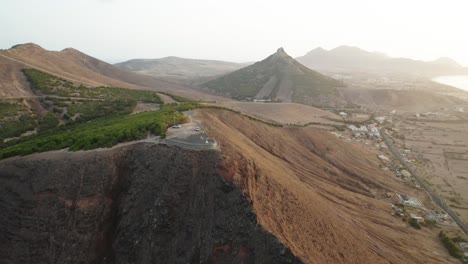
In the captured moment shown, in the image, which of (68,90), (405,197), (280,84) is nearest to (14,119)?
(68,90)

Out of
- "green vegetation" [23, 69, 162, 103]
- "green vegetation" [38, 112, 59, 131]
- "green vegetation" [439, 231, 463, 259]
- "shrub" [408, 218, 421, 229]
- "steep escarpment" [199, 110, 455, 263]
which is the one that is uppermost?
"green vegetation" [23, 69, 162, 103]

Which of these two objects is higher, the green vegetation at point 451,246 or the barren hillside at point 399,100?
the barren hillside at point 399,100

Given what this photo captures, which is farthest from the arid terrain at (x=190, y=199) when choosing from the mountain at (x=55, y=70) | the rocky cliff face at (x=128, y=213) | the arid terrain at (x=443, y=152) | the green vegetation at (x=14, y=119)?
the mountain at (x=55, y=70)

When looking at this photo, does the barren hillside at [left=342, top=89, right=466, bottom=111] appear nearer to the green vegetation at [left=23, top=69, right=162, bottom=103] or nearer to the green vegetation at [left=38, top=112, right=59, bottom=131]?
the green vegetation at [left=23, top=69, right=162, bottom=103]

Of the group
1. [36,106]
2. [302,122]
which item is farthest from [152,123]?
[302,122]

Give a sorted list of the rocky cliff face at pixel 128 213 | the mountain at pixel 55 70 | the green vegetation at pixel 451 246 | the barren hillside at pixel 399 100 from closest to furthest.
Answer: the rocky cliff face at pixel 128 213 < the green vegetation at pixel 451 246 < the mountain at pixel 55 70 < the barren hillside at pixel 399 100

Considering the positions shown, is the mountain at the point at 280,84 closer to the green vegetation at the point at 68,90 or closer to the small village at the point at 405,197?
the small village at the point at 405,197

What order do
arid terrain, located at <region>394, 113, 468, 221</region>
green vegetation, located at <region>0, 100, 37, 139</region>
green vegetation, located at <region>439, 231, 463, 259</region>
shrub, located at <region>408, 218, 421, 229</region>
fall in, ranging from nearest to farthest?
green vegetation, located at <region>439, 231, 463, 259</region>, shrub, located at <region>408, 218, 421, 229</region>, green vegetation, located at <region>0, 100, 37, 139</region>, arid terrain, located at <region>394, 113, 468, 221</region>

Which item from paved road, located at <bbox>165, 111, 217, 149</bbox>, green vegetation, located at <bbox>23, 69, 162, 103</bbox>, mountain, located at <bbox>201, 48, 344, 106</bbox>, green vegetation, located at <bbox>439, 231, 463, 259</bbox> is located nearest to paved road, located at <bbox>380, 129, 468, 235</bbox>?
green vegetation, located at <bbox>439, 231, 463, 259</bbox>
